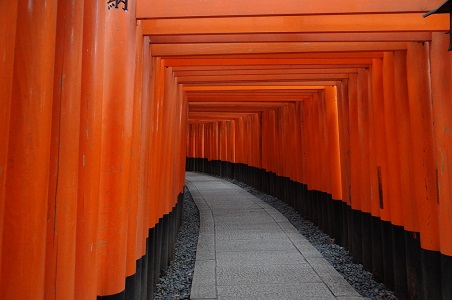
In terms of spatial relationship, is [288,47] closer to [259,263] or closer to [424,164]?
[424,164]

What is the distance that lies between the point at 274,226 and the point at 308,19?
5.48 meters

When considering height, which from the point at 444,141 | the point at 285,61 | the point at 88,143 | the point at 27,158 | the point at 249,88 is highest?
the point at 249,88

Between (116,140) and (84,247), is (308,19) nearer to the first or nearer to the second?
(116,140)

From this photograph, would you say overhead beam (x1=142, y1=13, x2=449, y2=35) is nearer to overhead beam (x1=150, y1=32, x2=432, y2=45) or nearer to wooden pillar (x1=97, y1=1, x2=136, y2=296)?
overhead beam (x1=150, y1=32, x2=432, y2=45)

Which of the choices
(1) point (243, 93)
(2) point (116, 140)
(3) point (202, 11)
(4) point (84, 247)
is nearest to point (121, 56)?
(2) point (116, 140)

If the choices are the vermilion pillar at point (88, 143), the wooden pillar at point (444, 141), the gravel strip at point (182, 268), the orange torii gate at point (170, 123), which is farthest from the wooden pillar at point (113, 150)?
the wooden pillar at point (444, 141)

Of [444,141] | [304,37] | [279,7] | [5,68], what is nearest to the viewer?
[5,68]

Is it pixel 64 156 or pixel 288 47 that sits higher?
pixel 288 47

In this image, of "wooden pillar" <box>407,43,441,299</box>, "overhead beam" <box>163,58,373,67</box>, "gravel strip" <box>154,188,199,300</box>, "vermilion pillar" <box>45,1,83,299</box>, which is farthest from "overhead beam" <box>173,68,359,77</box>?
"vermilion pillar" <box>45,1,83,299</box>

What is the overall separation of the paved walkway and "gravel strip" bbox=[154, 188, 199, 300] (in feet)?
0.53

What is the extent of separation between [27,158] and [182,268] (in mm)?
4753

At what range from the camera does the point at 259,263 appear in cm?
557

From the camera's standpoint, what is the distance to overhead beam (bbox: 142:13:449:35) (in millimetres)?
3428

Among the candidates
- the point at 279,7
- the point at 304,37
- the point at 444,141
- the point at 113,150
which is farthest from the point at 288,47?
the point at 113,150
